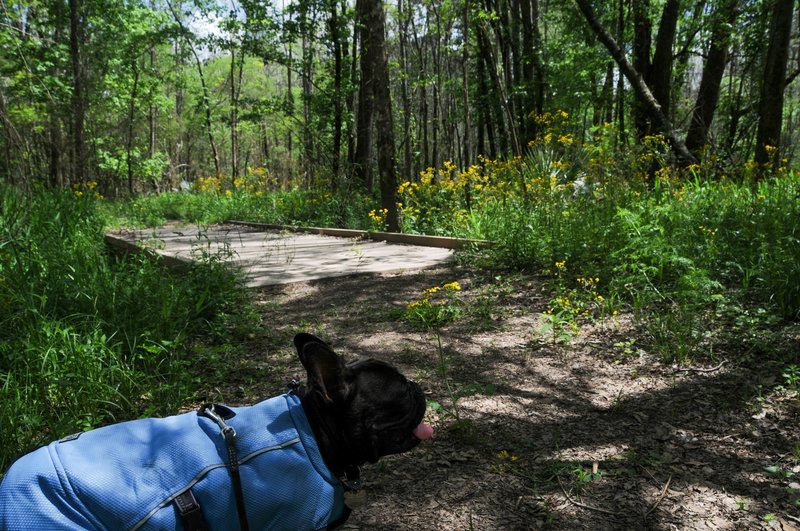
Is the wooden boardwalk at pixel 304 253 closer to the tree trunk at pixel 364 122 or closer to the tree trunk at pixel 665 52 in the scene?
the tree trunk at pixel 364 122

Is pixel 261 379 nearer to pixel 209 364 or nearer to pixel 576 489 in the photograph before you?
pixel 209 364

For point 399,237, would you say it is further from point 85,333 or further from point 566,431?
point 566,431

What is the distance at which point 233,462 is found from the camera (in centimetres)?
143

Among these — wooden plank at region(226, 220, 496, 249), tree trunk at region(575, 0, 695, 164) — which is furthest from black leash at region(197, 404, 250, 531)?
tree trunk at region(575, 0, 695, 164)

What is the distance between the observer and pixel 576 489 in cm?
207

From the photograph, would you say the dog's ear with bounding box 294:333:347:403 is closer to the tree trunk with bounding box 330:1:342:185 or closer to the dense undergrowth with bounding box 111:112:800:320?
the dense undergrowth with bounding box 111:112:800:320

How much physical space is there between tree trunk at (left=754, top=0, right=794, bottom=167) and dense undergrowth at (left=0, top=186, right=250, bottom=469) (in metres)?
8.66

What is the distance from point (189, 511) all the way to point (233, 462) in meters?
0.16

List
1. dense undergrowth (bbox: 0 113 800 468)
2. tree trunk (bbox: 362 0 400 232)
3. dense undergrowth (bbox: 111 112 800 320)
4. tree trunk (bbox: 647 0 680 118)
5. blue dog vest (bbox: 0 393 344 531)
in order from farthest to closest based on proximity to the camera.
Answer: tree trunk (bbox: 647 0 680 118) → tree trunk (bbox: 362 0 400 232) → dense undergrowth (bbox: 111 112 800 320) → dense undergrowth (bbox: 0 113 800 468) → blue dog vest (bbox: 0 393 344 531)

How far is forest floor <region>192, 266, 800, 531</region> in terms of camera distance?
196 centimetres

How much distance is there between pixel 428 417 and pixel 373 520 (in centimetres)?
81

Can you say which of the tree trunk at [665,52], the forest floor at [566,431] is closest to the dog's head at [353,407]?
the forest floor at [566,431]

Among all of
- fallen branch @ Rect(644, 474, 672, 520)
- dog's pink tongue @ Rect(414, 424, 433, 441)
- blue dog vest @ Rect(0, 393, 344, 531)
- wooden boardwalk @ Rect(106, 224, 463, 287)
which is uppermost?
wooden boardwalk @ Rect(106, 224, 463, 287)

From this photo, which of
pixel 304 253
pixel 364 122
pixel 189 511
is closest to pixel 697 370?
pixel 189 511
